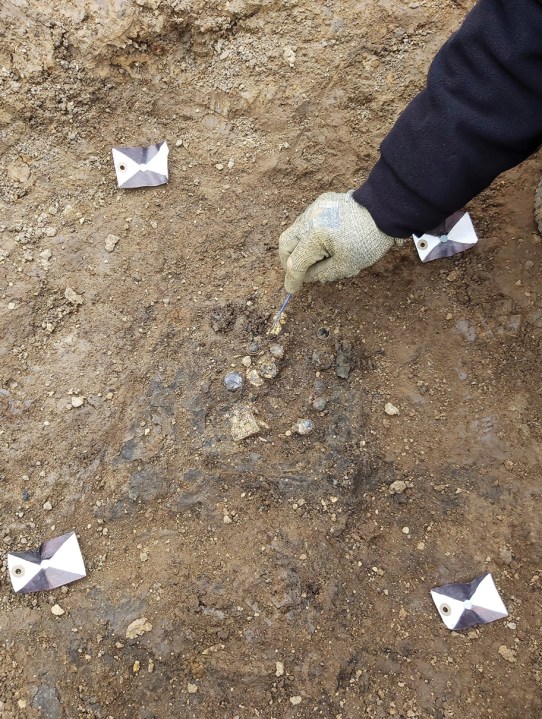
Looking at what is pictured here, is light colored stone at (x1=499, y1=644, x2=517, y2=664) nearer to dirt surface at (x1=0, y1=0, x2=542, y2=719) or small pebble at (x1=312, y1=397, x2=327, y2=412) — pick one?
dirt surface at (x1=0, y1=0, x2=542, y2=719)

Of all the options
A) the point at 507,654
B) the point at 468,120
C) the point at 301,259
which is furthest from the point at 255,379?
the point at 507,654

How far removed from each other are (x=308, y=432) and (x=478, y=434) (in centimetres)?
73

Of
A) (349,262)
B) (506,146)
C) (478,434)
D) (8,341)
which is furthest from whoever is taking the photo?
(8,341)

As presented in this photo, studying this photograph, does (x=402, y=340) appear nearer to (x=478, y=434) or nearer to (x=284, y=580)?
(x=478, y=434)

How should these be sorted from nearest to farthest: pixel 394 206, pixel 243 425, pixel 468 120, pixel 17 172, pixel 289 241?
pixel 468 120, pixel 394 206, pixel 289 241, pixel 243 425, pixel 17 172

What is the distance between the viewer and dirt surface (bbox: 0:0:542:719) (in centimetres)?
209

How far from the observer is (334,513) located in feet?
7.24

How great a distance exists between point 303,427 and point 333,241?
0.81 metres

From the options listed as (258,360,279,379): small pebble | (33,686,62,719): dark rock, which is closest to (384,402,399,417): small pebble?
(258,360,279,379): small pebble

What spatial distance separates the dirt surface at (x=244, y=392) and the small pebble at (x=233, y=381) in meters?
0.04

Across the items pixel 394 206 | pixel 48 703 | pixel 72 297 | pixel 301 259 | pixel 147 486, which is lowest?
pixel 48 703

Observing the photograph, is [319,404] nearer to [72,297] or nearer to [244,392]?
[244,392]

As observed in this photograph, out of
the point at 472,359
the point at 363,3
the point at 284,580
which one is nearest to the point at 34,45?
the point at 363,3

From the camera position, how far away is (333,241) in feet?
6.66
